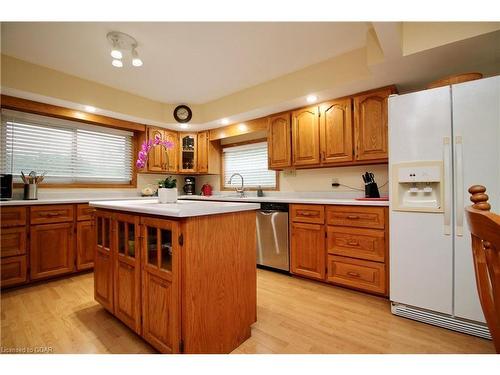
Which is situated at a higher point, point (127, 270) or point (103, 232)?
point (103, 232)

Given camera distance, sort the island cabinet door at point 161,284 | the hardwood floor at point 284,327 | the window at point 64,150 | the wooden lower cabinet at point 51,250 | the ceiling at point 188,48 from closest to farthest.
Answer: the island cabinet door at point 161,284
the hardwood floor at point 284,327
the ceiling at point 188,48
the wooden lower cabinet at point 51,250
the window at point 64,150

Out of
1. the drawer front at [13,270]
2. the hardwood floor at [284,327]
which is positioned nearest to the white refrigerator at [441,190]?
the hardwood floor at [284,327]

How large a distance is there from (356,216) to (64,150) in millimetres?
3840

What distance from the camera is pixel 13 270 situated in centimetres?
235

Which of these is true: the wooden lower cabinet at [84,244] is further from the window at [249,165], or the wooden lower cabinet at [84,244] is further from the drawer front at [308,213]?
the drawer front at [308,213]

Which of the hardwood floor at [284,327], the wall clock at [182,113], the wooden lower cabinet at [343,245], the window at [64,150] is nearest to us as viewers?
the hardwood floor at [284,327]

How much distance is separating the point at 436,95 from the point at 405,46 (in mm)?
477

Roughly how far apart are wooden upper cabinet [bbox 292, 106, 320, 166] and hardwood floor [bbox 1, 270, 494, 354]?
1.53 m

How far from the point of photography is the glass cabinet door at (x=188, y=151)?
4.18 m

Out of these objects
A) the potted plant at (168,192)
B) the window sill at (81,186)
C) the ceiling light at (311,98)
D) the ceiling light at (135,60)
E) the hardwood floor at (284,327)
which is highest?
the ceiling light at (135,60)

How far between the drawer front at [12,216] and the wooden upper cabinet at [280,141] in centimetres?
289

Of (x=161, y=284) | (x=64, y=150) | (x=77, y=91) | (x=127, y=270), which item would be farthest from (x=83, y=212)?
(x=161, y=284)

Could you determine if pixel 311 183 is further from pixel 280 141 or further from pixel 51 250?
pixel 51 250
